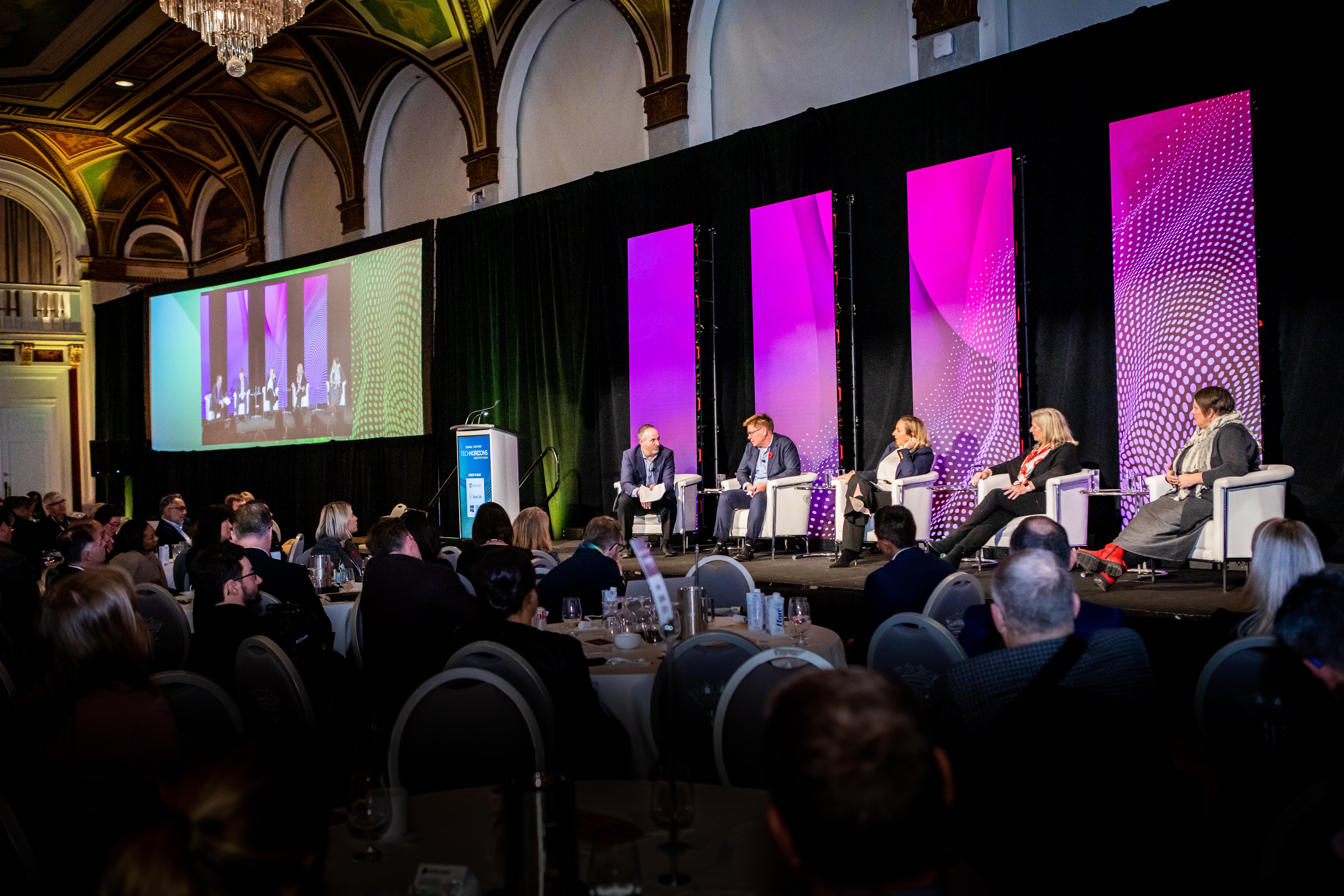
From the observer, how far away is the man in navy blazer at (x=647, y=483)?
352 inches

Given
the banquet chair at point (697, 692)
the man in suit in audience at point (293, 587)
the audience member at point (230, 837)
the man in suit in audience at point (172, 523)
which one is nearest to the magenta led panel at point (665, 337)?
the man in suit in audience at point (172, 523)

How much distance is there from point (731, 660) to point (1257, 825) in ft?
4.40

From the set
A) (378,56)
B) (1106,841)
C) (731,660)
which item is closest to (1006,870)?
(1106,841)

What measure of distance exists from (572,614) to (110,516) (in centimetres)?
598

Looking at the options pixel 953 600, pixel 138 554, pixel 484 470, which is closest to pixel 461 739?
pixel 953 600

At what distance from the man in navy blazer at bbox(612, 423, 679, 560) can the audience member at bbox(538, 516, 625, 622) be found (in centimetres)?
438

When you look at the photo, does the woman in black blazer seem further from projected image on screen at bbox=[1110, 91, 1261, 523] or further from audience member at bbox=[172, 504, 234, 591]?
audience member at bbox=[172, 504, 234, 591]

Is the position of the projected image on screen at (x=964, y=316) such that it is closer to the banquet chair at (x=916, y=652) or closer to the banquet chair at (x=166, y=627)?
the banquet chair at (x=916, y=652)

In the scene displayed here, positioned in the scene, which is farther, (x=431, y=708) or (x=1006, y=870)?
(x=431, y=708)

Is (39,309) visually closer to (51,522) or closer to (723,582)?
(51,522)

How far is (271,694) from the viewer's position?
2916 mm

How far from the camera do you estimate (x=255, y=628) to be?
11.3ft

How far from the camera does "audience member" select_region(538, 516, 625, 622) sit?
173 inches

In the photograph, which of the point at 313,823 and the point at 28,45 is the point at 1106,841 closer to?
the point at 313,823
